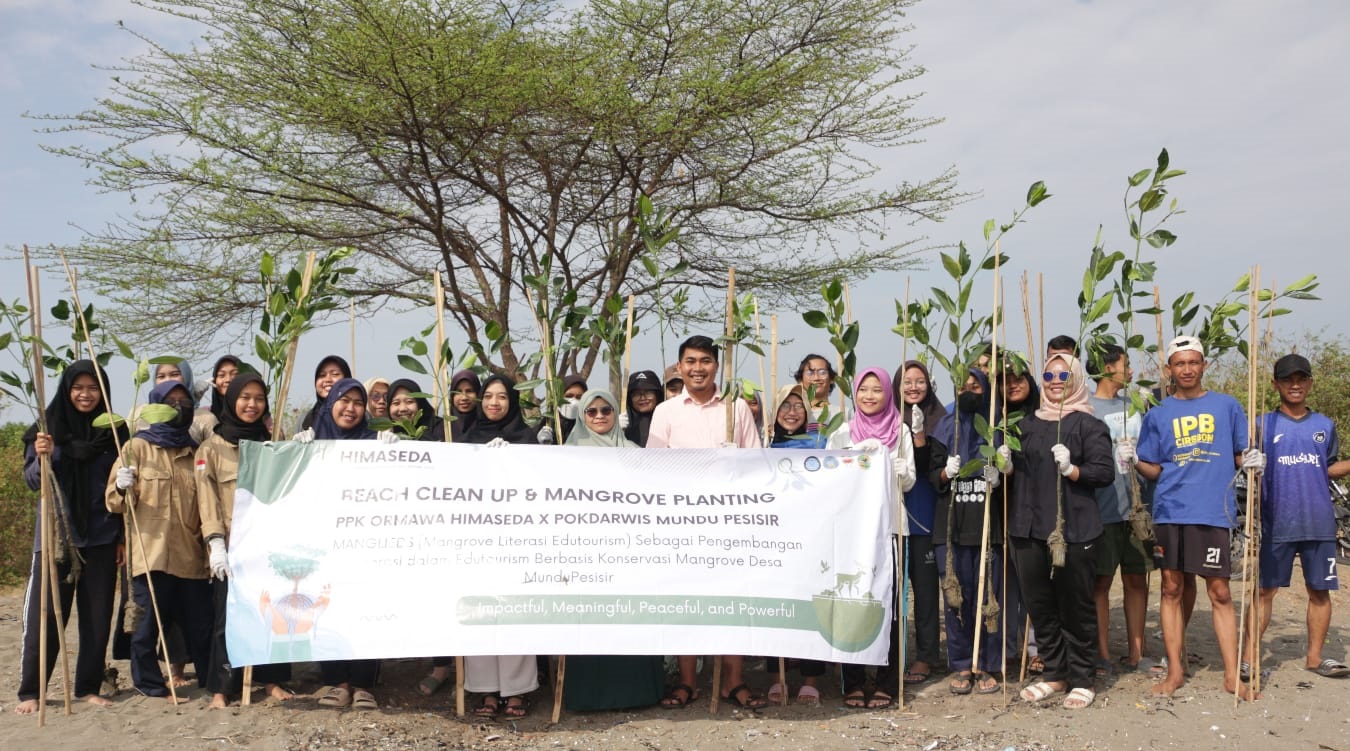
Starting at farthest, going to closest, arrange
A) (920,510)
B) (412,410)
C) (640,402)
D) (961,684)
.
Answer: (640,402)
(412,410)
(920,510)
(961,684)

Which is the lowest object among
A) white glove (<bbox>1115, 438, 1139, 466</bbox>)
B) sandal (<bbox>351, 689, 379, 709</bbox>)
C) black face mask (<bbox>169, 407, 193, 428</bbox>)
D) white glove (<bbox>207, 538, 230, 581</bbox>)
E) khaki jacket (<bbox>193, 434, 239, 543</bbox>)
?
sandal (<bbox>351, 689, 379, 709</bbox>)

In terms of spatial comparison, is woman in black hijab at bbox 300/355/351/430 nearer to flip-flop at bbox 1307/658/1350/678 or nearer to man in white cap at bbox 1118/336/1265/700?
man in white cap at bbox 1118/336/1265/700

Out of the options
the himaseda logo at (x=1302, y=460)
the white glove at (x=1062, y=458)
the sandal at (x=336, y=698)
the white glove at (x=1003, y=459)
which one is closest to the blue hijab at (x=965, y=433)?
the white glove at (x=1003, y=459)

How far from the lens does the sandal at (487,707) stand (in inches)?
200


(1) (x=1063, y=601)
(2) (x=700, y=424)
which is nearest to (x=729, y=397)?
(2) (x=700, y=424)

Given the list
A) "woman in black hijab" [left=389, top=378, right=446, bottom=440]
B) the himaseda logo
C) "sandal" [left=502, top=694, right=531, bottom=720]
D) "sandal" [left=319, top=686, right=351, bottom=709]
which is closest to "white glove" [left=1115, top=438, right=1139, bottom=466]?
the himaseda logo

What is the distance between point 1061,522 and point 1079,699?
0.91 meters

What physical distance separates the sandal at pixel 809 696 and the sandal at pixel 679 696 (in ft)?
1.78

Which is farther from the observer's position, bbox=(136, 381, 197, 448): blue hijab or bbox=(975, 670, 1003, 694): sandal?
bbox=(975, 670, 1003, 694): sandal

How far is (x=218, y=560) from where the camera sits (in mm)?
4934

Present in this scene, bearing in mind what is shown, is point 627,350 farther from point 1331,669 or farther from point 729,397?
point 1331,669

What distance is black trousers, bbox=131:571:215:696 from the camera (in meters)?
5.17

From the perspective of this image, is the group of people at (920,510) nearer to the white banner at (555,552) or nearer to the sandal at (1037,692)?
the sandal at (1037,692)

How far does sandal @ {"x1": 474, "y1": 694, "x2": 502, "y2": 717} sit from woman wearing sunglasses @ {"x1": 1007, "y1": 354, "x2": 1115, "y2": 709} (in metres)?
2.63
